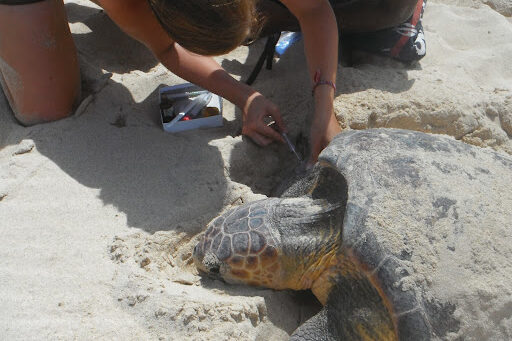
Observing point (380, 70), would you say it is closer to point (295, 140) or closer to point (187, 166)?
point (295, 140)

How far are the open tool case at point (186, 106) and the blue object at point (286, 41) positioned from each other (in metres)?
0.44

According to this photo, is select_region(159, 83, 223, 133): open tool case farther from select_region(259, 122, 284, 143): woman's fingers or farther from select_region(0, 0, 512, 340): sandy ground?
select_region(259, 122, 284, 143): woman's fingers

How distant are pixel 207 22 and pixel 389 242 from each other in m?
0.61

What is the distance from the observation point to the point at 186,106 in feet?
5.96

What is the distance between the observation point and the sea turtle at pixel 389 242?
1.05 metres

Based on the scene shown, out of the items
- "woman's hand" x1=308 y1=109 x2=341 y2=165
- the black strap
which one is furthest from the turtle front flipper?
the black strap

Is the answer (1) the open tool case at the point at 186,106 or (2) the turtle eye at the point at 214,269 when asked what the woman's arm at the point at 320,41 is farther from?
(2) the turtle eye at the point at 214,269

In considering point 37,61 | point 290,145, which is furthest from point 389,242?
point 37,61

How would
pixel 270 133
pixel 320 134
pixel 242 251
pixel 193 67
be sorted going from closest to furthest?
pixel 242 251
pixel 320 134
pixel 270 133
pixel 193 67

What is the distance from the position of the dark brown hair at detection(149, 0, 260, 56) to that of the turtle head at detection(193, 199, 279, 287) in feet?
1.36

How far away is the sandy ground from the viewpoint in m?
1.13

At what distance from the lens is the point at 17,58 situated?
1.65m

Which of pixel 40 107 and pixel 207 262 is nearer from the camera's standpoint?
pixel 207 262

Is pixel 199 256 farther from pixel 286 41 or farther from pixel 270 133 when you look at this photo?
pixel 286 41
